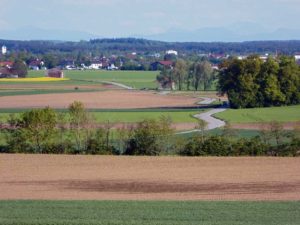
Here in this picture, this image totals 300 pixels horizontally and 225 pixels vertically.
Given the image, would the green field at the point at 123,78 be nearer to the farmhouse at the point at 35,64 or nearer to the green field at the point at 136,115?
the farmhouse at the point at 35,64

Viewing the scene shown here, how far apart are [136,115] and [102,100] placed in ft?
71.6

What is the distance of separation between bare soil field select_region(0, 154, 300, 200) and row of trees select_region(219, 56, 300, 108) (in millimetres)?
38628

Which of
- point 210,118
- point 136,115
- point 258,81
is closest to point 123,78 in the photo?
point 258,81

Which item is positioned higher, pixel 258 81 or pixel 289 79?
pixel 289 79

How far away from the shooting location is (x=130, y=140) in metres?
46.2

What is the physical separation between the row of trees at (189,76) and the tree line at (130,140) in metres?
69.8

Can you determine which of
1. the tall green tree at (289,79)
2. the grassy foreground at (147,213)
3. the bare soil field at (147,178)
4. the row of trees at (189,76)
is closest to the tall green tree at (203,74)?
the row of trees at (189,76)

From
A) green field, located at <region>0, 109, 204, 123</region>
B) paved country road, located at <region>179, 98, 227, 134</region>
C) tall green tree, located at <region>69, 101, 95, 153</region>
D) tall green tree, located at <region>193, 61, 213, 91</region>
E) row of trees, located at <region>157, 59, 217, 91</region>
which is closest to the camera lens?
tall green tree, located at <region>69, 101, 95, 153</region>

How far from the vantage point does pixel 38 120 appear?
46.5 m

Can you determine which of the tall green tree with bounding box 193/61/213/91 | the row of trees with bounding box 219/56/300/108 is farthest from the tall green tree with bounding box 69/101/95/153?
the tall green tree with bounding box 193/61/213/91

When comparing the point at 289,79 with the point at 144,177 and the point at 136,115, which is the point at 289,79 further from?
the point at 144,177

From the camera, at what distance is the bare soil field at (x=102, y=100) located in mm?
82500

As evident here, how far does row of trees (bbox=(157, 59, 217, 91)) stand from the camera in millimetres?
117750

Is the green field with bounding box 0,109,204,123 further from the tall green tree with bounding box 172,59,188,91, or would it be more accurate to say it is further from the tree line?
the tall green tree with bounding box 172,59,188,91
